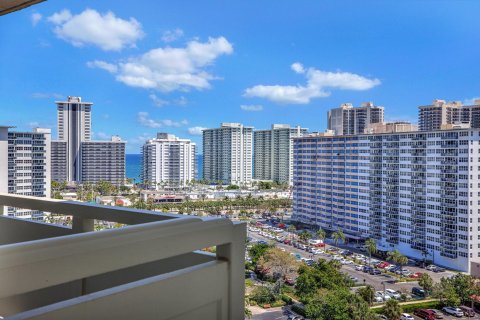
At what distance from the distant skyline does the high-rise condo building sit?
23.4ft

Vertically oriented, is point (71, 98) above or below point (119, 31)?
below

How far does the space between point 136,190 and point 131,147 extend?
5.74 feet

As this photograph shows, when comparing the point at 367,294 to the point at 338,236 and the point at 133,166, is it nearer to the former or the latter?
the point at 338,236

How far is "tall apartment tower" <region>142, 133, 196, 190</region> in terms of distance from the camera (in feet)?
61.4

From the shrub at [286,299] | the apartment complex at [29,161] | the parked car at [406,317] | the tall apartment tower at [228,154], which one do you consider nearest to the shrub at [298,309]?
the shrub at [286,299]

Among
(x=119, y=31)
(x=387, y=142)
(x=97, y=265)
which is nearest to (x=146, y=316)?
(x=97, y=265)

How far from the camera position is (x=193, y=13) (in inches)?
1339

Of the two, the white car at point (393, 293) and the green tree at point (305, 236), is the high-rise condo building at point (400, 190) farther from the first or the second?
the white car at point (393, 293)

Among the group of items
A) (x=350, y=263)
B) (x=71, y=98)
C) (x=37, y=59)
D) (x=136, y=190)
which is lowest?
(x=350, y=263)

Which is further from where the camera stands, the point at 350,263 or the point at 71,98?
the point at 71,98

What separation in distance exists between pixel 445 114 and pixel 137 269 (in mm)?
13916

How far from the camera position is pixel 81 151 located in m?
16.3

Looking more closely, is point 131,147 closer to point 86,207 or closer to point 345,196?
point 345,196

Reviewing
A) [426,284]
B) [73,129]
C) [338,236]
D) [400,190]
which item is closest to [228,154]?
[73,129]
